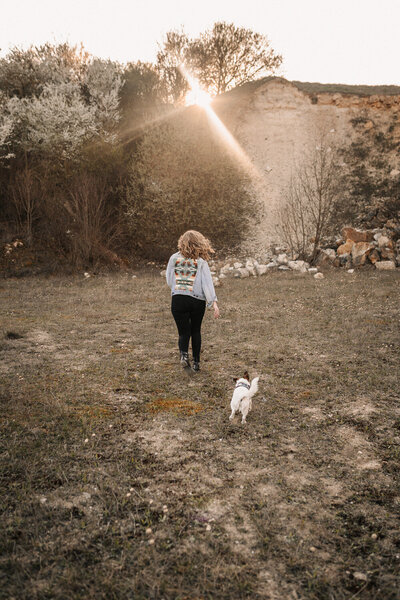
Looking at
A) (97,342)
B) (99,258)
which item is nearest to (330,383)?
(97,342)

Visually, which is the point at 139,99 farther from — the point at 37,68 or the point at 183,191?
the point at 183,191

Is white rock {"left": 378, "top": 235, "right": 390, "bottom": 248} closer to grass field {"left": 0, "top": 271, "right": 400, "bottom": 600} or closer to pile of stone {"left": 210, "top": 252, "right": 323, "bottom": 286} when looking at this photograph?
pile of stone {"left": 210, "top": 252, "right": 323, "bottom": 286}

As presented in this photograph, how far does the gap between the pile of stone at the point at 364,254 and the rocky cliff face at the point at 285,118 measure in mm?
6782

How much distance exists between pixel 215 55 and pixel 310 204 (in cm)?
2030

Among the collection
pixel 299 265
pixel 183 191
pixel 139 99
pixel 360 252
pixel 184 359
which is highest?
pixel 139 99

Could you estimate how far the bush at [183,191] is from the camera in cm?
1886

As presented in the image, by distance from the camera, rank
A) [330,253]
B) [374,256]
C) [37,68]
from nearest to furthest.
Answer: [374,256] → [330,253] → [37,68]

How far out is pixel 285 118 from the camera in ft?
76.8

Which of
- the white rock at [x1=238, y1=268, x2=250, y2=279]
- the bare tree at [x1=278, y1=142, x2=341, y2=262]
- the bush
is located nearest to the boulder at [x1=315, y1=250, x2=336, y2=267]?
the bare tree at [x1=278, y1=142, x2=341, y2=262]

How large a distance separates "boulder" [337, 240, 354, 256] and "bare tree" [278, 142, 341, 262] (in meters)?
0.91

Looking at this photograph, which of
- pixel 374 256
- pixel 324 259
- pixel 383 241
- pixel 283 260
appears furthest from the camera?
pixel 283 260

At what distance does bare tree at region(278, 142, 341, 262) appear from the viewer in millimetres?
14892

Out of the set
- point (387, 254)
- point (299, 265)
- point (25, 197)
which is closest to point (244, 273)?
point (299, 265)

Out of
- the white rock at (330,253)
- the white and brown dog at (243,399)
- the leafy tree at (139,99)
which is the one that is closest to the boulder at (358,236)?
the white rock at (330,253)
